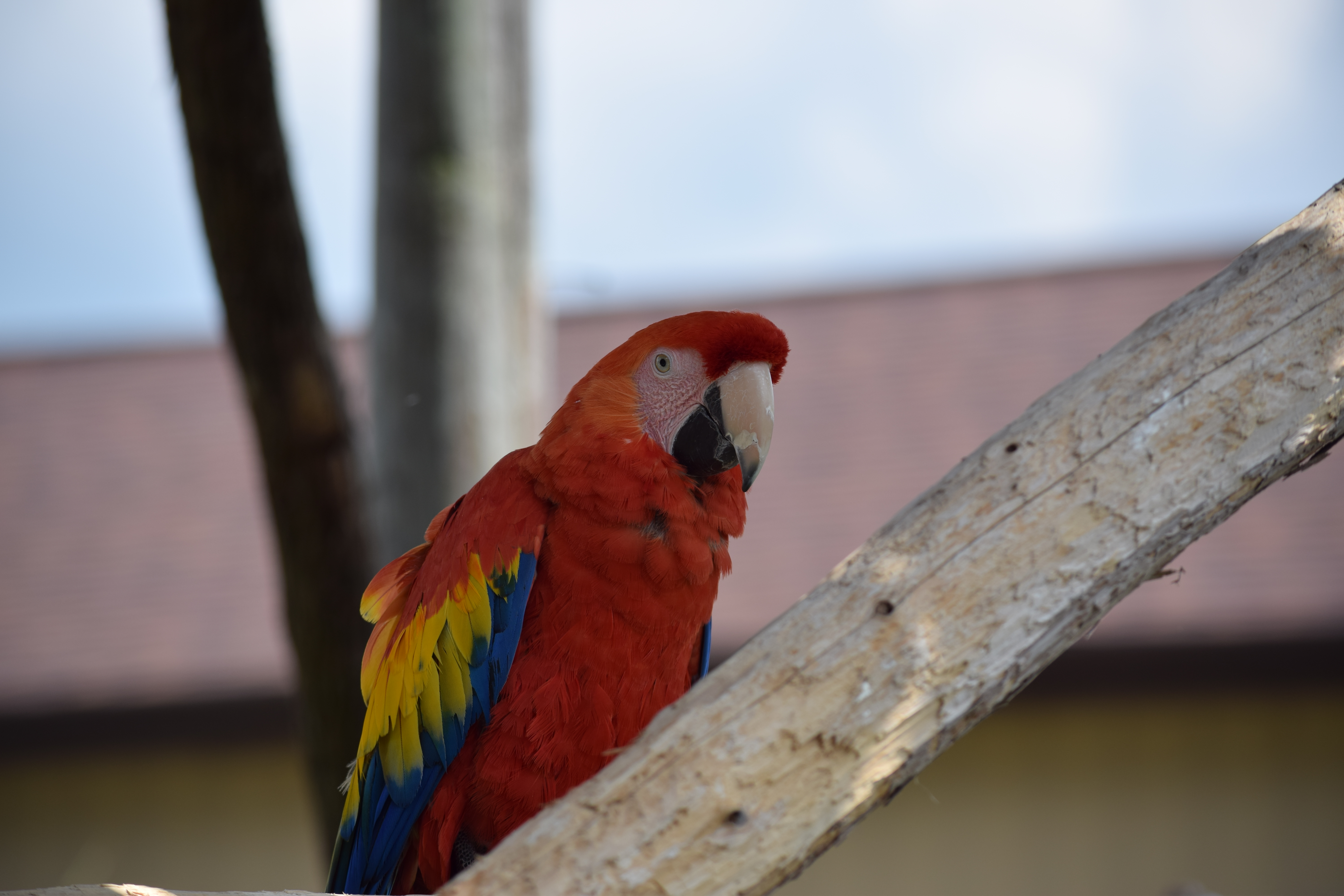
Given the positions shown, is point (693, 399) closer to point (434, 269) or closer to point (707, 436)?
point (707, 436)

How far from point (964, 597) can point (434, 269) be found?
1.93 metres

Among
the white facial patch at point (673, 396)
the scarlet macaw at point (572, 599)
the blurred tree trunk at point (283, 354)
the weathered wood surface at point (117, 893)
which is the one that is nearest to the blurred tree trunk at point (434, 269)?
the blurred tree trunk at point (283, 354)

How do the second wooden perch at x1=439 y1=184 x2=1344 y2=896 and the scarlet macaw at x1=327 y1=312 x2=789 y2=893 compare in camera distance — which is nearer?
the second wooden perch at x1=439 y1=184 x2=1344 y2=896

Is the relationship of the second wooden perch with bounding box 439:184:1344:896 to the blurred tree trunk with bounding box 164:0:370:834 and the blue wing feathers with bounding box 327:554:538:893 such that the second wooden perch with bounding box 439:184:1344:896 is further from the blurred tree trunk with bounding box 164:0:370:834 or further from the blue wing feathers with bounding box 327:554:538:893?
the blurred tree trunk with bounding box 164:0:370:834

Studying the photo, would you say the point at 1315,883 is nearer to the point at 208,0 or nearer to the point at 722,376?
the point at 722,376

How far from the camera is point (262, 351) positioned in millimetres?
2328

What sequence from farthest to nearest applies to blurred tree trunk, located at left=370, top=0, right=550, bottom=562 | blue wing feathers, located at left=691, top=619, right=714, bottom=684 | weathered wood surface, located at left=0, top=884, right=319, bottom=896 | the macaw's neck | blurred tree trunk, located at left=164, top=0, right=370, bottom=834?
blurred tree trunk, located at left=370, top=0, right=550, bottom=562, blurred tree trunk, located at left=164, top=0, right=370, bottom=834, blue wing feathers, located at left=691, top=619, right=714, bottom=684, the macaw's neck, weathered wood surface, located at left=0, top=884, right=319, bottom=896

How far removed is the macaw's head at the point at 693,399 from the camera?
174 centimetres

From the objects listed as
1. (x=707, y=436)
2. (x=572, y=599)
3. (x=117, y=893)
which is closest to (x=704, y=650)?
(x=572, y=599)

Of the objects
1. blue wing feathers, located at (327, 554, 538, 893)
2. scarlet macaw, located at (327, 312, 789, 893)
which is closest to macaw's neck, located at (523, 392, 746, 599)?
scarlet macaw, located at (327, 312, 789, 893)

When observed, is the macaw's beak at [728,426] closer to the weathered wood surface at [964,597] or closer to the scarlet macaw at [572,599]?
the scarlet macaw at [572,599]

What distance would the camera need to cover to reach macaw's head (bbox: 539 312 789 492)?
174 centimetres

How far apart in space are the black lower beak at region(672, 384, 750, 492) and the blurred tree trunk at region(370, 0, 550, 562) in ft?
3.66

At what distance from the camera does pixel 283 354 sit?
2334 millimetres
